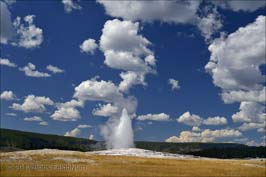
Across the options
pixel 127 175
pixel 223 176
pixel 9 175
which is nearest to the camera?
Answer: pixel 9 175

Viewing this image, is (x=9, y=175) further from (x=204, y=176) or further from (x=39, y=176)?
(x=204, y=176)

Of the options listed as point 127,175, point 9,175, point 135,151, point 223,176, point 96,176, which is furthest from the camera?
point 135,151

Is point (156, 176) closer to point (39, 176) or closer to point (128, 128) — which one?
point (39, 176)

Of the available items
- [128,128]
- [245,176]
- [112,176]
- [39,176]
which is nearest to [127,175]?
[112,176]

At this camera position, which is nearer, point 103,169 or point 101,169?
point 103,169

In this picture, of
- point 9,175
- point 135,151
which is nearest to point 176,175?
point 9,175

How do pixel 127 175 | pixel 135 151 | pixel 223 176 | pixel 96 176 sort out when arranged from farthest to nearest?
pixel 135 151 → pixel 223 176 → pixel 127 175 → pixel 96 176

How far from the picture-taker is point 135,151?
12231cm

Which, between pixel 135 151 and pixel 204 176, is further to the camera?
pixel 135 151

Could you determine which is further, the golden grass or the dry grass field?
the dry grass field

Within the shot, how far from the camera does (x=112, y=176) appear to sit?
46750mm

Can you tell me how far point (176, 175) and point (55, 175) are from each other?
16523 millimetres

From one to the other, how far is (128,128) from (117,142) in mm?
7052

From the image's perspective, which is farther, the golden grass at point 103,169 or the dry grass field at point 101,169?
the dry grass field at point 101,169
